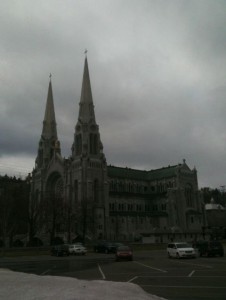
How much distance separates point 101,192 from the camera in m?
96.5

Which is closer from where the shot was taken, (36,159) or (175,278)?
(175,278)

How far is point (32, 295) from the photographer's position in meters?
8.62

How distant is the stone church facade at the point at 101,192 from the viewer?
3403 inches

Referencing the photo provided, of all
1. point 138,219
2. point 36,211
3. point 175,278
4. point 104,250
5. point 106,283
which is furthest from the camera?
point 138,219

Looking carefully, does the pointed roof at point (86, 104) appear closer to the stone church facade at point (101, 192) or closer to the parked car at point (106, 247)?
the stone church facade at point (101, 192)

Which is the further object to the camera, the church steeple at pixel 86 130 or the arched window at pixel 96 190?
the church steeple at pixel 86 130

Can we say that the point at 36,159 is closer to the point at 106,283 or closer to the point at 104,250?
the point at 104,250

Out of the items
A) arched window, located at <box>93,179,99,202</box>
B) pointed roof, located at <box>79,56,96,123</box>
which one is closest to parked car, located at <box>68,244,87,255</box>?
arched window, located at <box>93,179,99,202</box>

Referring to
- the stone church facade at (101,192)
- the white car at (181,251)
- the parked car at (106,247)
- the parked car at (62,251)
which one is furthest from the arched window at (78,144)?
the white car at (181,251)

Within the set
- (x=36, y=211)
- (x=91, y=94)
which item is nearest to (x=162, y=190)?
(x=91, y=94)

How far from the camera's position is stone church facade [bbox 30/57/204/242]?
284 ft

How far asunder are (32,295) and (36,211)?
2931 inches

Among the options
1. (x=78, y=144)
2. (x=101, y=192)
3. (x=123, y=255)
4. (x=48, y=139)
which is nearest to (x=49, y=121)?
(x=48, y=139)

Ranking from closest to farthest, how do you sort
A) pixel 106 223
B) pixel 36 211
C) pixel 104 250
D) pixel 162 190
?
pixel 104 250 → pixel 36 211 → pixel 106 223 → pixel 162 190
